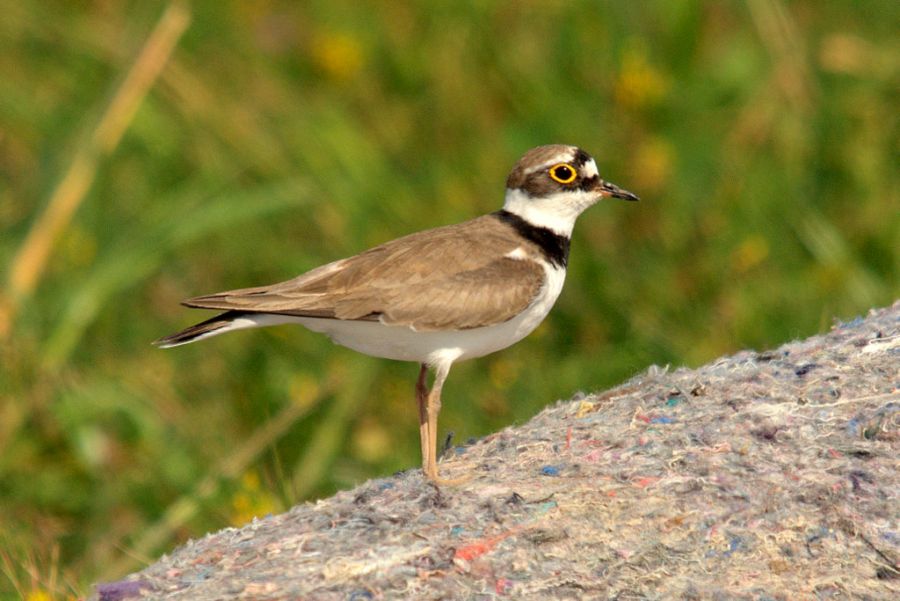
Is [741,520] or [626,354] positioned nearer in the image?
[741,520]

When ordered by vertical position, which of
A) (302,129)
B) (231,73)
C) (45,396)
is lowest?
(45,396)

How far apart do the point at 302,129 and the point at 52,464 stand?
401 cm

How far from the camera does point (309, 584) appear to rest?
426 centimetres

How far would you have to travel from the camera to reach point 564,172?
269 inches

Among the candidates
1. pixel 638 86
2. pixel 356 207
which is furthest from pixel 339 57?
pixel 638 86

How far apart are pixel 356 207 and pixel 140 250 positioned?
6.30 feet

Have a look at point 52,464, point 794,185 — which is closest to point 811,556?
point 52,464

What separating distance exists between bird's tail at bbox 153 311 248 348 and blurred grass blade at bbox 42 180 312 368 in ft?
10.9

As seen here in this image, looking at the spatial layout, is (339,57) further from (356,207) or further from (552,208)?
(552,208)

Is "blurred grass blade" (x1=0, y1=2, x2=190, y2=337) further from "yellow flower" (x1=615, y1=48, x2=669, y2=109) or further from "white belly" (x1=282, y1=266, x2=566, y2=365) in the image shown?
"white belly" (x1=282, y1=266, x2=566, y2=365)

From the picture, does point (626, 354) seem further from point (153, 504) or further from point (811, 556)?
point (811, 556)

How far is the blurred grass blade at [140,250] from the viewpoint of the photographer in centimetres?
938

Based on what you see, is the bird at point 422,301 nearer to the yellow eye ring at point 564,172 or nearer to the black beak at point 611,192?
the yellow eye ring at point 564,172

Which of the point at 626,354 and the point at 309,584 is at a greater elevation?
the point at 626,354
